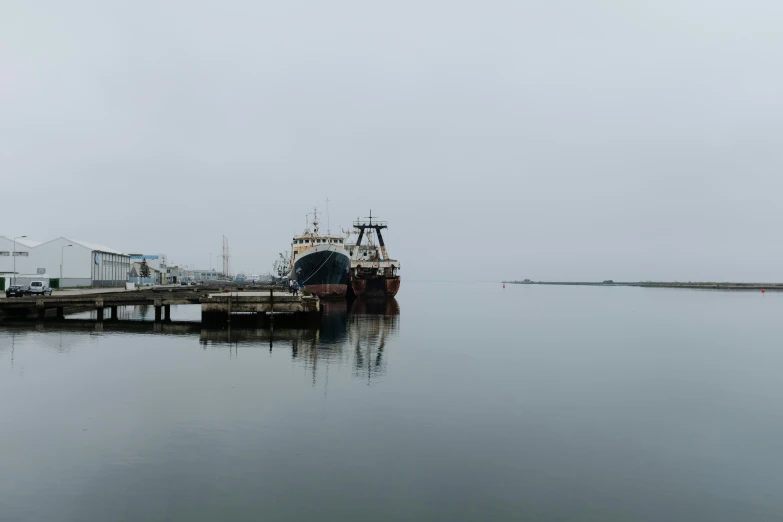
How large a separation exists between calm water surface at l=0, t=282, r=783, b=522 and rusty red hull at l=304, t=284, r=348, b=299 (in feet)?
161

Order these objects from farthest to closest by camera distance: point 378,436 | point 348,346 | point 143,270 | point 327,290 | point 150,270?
point 150,270 → point 143,270 → point 327,290 → point 348,346 → point 378,436

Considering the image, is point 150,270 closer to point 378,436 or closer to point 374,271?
point 374,271

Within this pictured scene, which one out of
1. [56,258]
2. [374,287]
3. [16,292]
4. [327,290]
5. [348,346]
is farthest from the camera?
[56,258]

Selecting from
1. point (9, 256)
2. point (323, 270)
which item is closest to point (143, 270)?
point (9, 256)

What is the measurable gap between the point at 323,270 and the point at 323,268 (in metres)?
0.55

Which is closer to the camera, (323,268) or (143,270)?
(323,268)

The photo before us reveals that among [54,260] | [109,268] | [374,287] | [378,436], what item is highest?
[54,260]

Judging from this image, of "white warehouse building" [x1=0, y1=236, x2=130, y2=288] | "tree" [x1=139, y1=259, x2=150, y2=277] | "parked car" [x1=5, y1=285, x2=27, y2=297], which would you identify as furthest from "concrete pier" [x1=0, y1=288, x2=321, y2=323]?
"tree" [x1=139, y1=259, x2=150, y2=277]

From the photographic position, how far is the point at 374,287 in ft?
320

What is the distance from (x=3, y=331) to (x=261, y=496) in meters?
40.7

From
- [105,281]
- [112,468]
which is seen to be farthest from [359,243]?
[112,468]

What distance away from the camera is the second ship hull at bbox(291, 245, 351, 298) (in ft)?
251

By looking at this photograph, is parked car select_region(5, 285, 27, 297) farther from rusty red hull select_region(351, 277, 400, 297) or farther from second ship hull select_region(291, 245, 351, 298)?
rusty red hull select_region(351, 277, 400, 297)

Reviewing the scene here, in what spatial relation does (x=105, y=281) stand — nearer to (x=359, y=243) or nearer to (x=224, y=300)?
(x=359, y=243)
